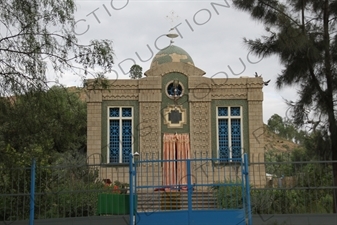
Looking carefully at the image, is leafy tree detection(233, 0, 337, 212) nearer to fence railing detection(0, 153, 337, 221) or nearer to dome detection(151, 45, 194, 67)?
fence railing detection(0, 153, 337, 221)

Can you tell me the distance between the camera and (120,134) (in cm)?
1866

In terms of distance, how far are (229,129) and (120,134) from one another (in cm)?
406

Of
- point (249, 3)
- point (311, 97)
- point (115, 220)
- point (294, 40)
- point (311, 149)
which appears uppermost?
point (249, 3)

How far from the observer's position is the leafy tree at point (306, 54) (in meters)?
11.2

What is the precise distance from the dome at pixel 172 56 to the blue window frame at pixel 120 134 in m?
2.69

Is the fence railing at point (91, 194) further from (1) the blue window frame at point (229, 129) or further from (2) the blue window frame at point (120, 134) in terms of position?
(1) the blue window frame at point (229, 129)

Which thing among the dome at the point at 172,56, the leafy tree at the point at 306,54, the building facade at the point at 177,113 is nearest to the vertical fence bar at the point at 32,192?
the leafy tree at the point at 306,54

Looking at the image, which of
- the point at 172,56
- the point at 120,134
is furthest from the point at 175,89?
the point at 120,134

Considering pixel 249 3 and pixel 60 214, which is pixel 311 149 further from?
pixel 60 214

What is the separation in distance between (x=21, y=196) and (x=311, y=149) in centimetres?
674

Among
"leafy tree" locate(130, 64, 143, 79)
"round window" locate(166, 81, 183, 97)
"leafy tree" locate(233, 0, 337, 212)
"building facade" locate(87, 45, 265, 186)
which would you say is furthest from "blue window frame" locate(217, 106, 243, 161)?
"leafy tree" locate(130, 64, 143, 79)

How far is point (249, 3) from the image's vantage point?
37.3 feet

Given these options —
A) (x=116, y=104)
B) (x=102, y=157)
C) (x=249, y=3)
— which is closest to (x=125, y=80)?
(x=116, y=104)

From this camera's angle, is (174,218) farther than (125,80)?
No
